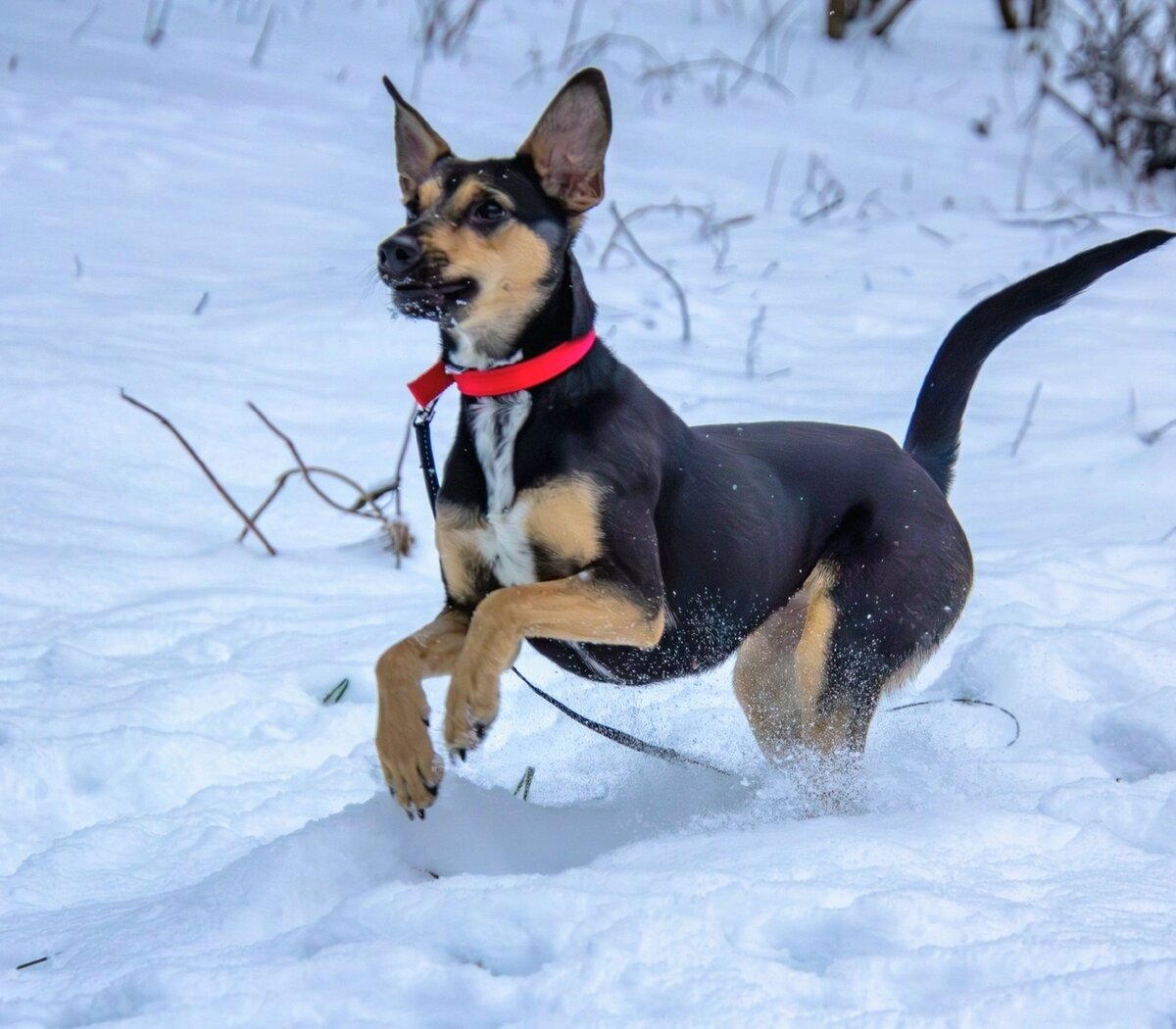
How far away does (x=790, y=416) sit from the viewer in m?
5.90

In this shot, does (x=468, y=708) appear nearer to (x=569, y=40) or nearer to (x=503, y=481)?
(x=503, y=481)

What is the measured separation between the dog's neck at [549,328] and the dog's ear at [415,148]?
0.42m

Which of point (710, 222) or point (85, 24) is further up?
point (710, 222)

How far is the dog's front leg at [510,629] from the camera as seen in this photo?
2615 mm

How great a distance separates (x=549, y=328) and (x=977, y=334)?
112cm

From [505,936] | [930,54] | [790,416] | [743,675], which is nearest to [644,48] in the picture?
[930,54]

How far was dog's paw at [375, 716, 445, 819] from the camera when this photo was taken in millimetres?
2670

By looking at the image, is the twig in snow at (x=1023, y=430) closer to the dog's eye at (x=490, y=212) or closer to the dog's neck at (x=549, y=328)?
the dog's neck at (x=549, y=328)

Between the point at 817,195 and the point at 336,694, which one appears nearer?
the point at 336,694

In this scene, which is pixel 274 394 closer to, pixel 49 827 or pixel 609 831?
pixel 49 827

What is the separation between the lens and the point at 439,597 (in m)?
4.64

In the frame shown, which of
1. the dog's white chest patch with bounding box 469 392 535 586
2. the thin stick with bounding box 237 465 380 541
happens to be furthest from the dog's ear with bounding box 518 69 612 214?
the thin stick with bounding box 237 465 380 541

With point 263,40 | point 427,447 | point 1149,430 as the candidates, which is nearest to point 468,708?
point 427,447

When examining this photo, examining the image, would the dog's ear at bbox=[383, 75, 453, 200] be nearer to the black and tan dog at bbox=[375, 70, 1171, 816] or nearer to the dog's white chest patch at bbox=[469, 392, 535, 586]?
the black and tan dog at bbox=[375, 70, 1171, 816]
